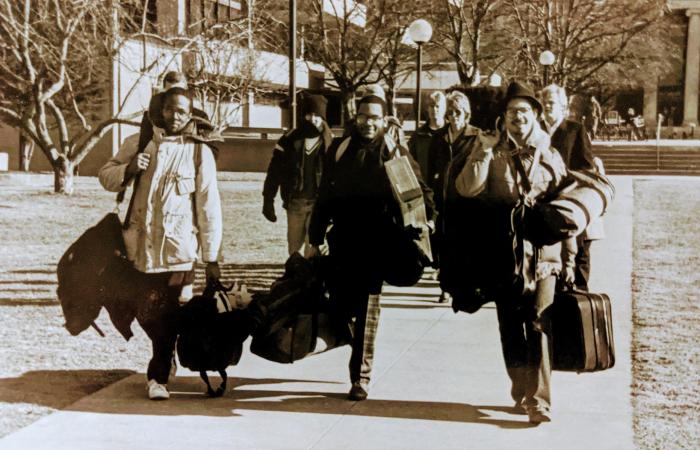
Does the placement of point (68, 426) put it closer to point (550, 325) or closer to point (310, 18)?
point (550, 325)

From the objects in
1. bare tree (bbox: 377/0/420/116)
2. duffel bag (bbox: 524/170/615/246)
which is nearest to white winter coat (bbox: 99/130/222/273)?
duffel bag (bbox: 524/170/615/246)

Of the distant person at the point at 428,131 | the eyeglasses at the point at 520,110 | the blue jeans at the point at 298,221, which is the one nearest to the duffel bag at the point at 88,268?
the eyeglasses at the point at 520,110

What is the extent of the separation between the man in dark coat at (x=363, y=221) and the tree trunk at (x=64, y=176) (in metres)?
18.1

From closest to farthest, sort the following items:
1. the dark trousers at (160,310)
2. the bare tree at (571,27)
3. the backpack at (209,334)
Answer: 1. the dark trousers at (160,310)
2. the backpack at (209,334)
3. the bare tree at (571,27)

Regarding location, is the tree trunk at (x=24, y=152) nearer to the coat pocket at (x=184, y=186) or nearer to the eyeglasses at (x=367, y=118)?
the eyeglasses at (x=367, y=118)

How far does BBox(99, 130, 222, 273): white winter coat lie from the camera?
6336 millimetres

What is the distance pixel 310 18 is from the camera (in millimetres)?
39219

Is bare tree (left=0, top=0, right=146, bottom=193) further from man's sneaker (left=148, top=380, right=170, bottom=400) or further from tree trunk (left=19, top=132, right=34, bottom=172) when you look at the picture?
man's sneaker (left=148, top=380, right=170, bottom=400)

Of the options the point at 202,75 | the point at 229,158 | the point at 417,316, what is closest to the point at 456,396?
the point at 417,316

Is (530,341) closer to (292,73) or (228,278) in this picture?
(228,278)

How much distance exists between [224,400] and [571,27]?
31569mm

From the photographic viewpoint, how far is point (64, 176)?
2403 cm

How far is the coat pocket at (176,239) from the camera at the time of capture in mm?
6332

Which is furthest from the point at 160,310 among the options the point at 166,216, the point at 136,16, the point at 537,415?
the point at 136,16
